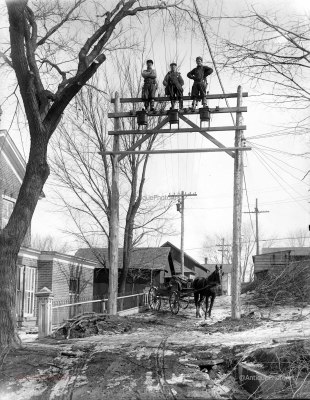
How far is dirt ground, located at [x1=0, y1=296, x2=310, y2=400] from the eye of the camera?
8.55 metres

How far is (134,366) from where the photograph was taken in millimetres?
9727

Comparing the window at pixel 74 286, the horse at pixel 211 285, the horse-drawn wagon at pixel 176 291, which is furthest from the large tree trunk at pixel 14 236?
the window at pixel 74 286

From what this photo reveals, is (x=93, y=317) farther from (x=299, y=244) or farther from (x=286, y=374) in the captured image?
(x=299, y=244)

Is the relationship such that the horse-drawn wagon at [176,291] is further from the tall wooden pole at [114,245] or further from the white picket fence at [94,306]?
the tall wooden pole at [114,245]

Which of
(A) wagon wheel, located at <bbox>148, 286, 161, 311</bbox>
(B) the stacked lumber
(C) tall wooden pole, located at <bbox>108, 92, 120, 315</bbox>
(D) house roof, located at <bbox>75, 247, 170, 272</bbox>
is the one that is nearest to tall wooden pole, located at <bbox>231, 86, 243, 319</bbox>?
(B) the stacked lumber

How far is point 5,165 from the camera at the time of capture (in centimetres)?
2219

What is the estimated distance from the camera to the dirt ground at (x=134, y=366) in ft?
28.0

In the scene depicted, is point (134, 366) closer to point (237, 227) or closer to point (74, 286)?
point (237, 227)

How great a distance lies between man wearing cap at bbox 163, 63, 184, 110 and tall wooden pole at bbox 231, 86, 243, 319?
214 centimetres

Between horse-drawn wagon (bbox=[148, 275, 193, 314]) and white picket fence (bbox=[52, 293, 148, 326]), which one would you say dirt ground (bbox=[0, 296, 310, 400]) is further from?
white picket fence (bbox=[52, 293, 148, 326])

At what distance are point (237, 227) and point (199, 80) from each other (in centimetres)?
485

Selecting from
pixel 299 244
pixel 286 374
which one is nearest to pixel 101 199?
pixel 286 374

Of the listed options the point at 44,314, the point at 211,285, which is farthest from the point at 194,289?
the point at 44,314

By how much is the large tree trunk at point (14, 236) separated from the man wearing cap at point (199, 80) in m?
6.46
